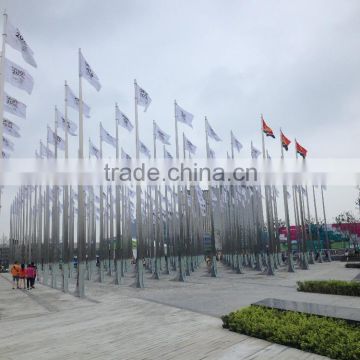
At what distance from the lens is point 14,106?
1461cm

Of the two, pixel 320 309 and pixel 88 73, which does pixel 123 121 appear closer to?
pixel 88 73

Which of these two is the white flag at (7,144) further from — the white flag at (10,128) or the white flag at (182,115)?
the white flag at (182,115)

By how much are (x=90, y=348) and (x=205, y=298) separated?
29.8 ft

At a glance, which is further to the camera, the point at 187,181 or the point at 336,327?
the point at 187,181

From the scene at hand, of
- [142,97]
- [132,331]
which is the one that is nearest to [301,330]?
[132,331]

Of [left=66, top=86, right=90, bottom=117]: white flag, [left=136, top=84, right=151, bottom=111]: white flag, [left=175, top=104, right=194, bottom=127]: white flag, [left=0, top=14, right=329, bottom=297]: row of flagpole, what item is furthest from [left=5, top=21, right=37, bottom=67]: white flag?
[left=175, top=104, right=194, bottom=127]: white flag

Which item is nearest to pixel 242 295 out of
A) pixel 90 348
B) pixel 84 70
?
pixel 90 348

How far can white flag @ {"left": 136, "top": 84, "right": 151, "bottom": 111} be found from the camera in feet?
80.8

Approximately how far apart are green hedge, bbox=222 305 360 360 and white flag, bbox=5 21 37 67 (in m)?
11.9

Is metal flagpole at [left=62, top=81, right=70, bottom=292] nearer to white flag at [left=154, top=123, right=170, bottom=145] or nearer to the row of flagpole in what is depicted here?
the row of flagpole

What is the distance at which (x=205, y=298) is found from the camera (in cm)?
1675

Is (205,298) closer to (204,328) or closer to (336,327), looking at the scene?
(204,328)

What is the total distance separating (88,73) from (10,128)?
6.20 m

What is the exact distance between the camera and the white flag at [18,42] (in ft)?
45.3
